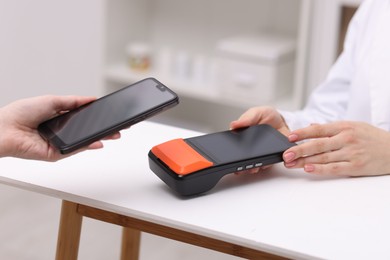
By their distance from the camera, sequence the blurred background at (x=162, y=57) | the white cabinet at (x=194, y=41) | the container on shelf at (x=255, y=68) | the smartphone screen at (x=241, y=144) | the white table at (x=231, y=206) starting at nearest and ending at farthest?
the white table at (x=231, y=206) < the smartphone screen at (x=241, y=144) < the blurred background at (x=162, y=57) < the container on shelf at (x=255, y=68) < the white cabinet at (x=194, y=41)

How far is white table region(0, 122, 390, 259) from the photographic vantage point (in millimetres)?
894

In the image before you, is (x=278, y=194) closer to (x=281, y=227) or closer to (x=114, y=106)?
(x=281, y=227)

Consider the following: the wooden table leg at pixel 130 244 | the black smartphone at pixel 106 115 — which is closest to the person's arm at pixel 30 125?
the black smartphone at pixel 106 115

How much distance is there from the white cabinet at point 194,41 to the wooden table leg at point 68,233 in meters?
1.30

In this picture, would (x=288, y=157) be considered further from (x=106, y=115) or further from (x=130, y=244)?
(x=130, y=244)

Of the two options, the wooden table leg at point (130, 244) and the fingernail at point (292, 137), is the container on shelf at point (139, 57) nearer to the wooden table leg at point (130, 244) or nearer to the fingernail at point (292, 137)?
the wooden table leg at point (130, 244)

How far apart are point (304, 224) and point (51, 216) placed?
4.60 ft

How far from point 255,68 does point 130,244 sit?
0.99 m

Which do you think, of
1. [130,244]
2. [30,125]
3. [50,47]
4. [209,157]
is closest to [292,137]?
[209,157]

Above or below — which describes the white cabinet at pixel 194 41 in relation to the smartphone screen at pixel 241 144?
below

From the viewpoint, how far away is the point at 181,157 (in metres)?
1.01

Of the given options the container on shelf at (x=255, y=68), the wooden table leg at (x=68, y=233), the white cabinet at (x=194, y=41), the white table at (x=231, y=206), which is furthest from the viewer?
the white cabinet at (x=194, y=41)

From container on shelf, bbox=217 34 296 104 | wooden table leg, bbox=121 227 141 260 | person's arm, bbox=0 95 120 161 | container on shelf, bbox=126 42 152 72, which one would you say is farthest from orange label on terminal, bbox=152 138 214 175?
container on shelf, bbox=126 42 152 72

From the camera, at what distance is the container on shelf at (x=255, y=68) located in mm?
2316
